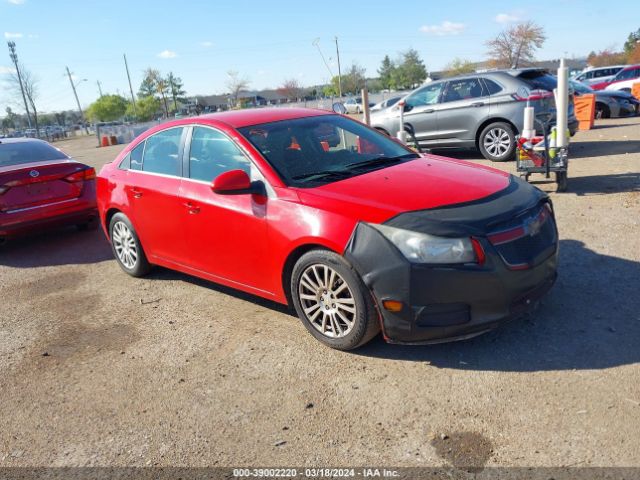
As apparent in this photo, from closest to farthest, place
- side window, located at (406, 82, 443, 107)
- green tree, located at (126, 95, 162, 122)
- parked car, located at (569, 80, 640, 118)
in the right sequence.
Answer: side window, located at (406, 82, 443, 107) < parked car, located at (569, 80, 640, 118) < green tree, located at (126, 95, 162, 122)

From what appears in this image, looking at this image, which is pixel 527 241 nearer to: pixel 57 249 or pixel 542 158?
pixel 542 158

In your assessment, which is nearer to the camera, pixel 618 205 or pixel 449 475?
pixel 449 475

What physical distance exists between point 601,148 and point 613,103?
294 inches

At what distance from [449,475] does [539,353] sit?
1.28 meters

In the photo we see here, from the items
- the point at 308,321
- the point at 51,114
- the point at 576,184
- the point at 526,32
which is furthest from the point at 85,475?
the point at 51,114

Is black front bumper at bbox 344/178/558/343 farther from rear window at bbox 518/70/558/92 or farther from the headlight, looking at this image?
rear window at bbox 518/70/558/92

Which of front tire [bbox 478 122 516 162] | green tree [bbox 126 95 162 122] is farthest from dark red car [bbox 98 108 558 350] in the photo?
green tree [bbox 126 95 162 122]

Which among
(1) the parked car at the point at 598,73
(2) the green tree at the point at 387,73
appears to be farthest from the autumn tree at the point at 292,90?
(1) the parked car at the point at 598,73

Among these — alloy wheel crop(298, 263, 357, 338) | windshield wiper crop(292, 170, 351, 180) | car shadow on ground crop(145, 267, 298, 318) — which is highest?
windshield wiper crop(292, 170, 351, 180)

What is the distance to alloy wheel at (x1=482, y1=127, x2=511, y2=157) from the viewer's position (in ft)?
33.1

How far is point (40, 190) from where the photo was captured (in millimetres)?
7148

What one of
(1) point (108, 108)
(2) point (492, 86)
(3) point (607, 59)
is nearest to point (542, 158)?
(2) point (492, 86)

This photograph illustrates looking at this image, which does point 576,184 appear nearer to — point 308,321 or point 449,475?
point 308,321

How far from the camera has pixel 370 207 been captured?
11.2ft
